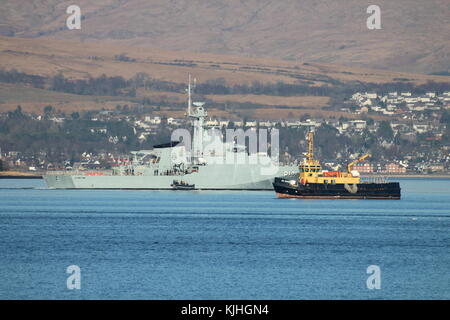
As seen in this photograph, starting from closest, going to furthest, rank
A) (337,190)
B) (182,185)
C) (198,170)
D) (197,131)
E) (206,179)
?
(337,190) → (198,170) → (206,179) → (182,185) → (197,131)

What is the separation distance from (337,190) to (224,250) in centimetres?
4317

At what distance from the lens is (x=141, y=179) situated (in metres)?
113

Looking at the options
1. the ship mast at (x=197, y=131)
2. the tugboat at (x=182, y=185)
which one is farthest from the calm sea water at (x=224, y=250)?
the ship mast at (x=197, y=131)

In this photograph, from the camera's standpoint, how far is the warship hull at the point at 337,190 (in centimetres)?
9356

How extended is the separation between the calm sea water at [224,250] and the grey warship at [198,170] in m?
20.5

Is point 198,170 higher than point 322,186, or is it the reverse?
point 198,170

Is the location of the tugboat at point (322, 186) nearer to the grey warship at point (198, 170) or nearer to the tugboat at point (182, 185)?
the grey warship at point (198, 170)

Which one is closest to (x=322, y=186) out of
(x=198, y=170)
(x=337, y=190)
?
(x=337, y=190)

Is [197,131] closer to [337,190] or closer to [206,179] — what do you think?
[206,179]

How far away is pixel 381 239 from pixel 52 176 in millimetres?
68908

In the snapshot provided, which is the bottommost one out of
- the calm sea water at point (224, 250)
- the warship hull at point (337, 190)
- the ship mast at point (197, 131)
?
the calm sea water at point (224, 250)

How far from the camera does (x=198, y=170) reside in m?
108

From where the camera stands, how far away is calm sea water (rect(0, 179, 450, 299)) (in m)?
40.0
